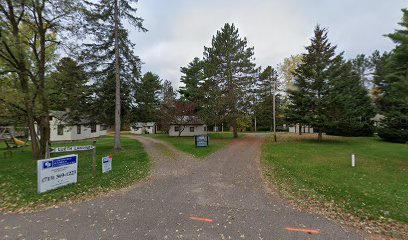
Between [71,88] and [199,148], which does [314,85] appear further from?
[71,88]

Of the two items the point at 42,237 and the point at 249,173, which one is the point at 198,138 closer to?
the point at 249,173

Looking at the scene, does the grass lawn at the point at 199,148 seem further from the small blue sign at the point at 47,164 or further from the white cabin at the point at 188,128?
the white cabin at the point at 188,128

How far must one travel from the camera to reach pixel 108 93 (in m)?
18.4

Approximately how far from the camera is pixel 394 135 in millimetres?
23938

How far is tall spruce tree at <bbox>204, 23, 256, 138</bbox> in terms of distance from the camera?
2602 centimetres

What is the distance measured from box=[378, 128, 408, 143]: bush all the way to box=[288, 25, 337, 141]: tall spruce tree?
8.84 meters

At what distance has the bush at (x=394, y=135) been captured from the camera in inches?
921

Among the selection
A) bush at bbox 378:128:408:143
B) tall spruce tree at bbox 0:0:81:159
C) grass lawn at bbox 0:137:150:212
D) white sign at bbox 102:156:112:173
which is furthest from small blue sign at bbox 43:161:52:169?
bush at bbox 378:128:408:143

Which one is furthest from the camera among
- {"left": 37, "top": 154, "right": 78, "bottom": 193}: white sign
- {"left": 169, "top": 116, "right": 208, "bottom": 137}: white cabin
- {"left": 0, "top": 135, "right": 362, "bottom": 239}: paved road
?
{"left": 169, "top": 116, "right": 208, "bottom": 137}: white cabin

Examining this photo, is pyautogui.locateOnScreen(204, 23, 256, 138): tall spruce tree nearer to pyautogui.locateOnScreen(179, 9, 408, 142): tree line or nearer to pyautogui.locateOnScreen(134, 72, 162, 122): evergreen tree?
pyautogui.locateOnScreen(179, 9, 408, 142): tree line

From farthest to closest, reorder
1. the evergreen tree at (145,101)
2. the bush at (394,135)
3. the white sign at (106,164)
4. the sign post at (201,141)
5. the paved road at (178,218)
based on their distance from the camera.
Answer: the bush at (394,135)
the evergreen tree at (145,101)
the sign post at (201,141)
the white sign at (106,164)
the paved road at (178,218)

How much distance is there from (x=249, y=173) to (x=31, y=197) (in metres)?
8.25

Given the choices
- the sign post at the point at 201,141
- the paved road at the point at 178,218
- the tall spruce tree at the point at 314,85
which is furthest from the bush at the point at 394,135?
the paved road at the point at 178,218

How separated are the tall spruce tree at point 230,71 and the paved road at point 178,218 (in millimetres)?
18576
